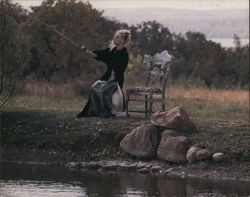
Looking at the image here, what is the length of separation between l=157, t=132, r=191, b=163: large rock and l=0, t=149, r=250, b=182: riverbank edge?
0.11 metres

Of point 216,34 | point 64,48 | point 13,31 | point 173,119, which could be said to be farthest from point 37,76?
point 216,34

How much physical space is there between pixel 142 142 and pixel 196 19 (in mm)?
46561

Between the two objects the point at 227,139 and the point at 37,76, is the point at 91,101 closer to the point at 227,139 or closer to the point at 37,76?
the point at 227,139

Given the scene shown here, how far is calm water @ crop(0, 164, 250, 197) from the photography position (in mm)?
12062

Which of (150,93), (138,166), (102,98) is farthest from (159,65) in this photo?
(138,166)

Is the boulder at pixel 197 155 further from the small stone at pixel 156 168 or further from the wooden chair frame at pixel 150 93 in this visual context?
the wooden chair frame at pixel 150 93

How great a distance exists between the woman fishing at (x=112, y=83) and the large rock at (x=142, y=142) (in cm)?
166

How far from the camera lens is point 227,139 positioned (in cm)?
1468

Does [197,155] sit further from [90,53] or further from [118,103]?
[90,53]

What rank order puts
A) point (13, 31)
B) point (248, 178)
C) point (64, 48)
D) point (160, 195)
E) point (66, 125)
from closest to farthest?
point (160, 195), point (248, 178), point (66, 125), point (13, 31), point (64, 48)

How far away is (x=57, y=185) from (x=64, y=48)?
19.0 m

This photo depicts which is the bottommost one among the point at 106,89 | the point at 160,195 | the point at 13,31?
the point at 160,195

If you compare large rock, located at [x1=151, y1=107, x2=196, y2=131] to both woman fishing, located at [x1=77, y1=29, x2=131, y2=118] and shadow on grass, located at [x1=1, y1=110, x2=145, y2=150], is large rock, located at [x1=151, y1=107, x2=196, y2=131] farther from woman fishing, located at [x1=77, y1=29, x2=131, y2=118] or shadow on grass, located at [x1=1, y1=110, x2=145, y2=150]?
woman fishing, located at [x1=77, y1=29, x2=131, y2=118]

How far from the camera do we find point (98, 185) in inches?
503
